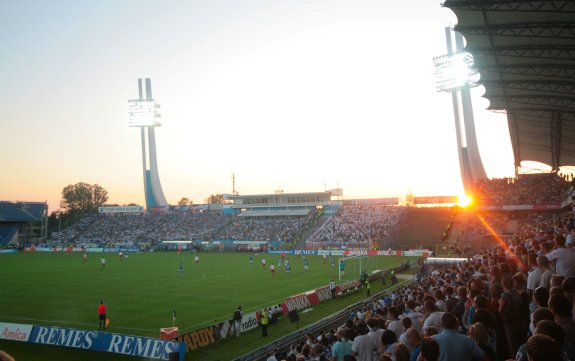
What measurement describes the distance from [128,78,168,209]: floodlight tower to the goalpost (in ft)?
185

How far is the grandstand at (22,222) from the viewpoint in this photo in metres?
94.8

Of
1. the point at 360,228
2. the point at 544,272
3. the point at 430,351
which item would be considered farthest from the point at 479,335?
the point at 360,228

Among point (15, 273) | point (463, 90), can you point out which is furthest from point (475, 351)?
point (463, 90)

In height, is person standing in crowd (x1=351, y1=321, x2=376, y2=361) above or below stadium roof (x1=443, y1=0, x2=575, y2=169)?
below

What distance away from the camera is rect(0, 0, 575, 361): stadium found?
7.15 metres

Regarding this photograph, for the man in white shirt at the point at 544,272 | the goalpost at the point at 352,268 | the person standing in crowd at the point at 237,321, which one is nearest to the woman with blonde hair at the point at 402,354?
the man in white shirt at the point at 544,272

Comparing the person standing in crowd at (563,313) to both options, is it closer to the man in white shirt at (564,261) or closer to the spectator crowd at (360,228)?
the man in white shirt at (564,261)

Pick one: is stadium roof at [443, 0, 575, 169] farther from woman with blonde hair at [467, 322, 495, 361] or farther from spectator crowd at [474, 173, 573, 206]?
spectator crowd at [474, 173, 573, 206]

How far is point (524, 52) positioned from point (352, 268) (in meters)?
29.6

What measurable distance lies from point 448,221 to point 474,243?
660 inches

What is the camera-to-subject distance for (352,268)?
152ft

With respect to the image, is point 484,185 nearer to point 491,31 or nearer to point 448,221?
→ point 448,221

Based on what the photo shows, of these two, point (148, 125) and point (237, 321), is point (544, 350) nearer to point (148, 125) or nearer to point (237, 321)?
point (237, 321)

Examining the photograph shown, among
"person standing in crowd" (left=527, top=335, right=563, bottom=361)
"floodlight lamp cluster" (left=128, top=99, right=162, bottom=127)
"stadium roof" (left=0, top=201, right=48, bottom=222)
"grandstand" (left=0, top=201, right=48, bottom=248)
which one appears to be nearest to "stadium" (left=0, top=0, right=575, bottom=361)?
"person standing in crowd" (left=527, top=335, right=563, bottom=361)
